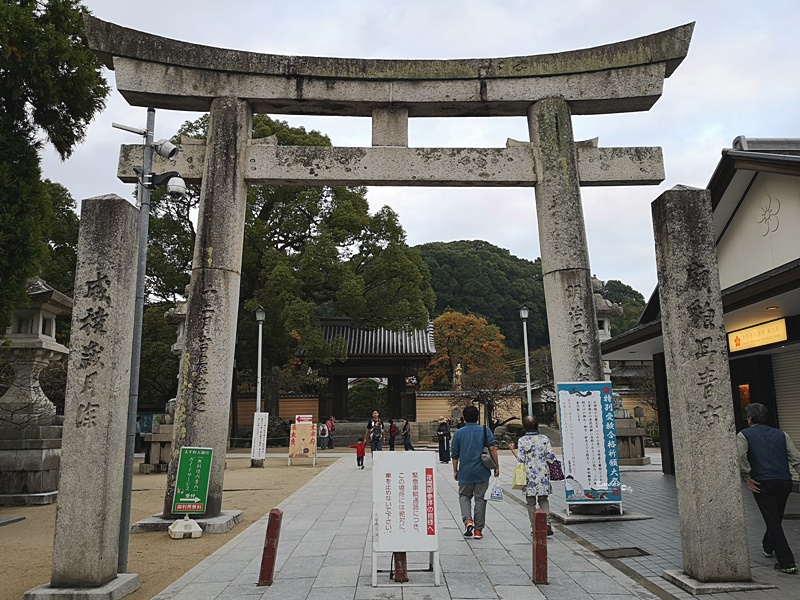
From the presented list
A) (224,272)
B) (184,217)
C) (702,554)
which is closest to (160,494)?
(224,272)

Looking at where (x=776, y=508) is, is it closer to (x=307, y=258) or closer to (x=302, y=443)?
(x=302, y=443)

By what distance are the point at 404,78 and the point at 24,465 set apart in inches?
434

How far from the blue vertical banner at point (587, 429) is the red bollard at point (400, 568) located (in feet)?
12.0

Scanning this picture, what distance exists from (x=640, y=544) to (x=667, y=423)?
29.2ft

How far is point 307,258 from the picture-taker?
96.2ft

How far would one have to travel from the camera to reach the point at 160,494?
1391 centimetres

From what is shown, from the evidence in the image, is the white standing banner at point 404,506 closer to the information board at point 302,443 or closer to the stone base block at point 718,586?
the stone base block at point 718,586

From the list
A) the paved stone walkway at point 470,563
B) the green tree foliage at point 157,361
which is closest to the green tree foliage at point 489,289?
the green tree foliage at point 157,361

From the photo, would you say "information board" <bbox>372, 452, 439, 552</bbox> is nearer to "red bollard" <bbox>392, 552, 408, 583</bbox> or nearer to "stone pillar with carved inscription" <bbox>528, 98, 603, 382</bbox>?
"red bollard" <bbox>392, 552, 408, 583</bbox>

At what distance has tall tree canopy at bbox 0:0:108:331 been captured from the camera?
1047cm

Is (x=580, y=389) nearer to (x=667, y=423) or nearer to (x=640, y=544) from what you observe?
(x=640, y=544)

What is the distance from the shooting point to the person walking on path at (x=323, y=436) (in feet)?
102

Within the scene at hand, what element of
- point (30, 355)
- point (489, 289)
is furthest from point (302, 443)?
point (489, 289)

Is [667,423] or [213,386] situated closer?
[213,386]
